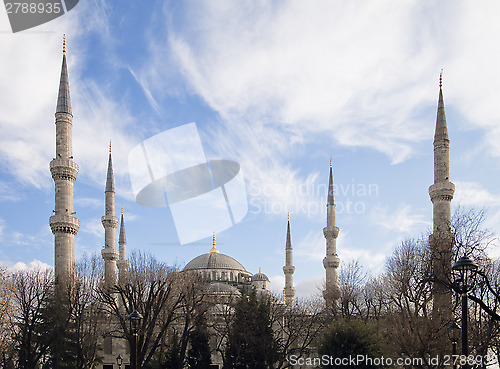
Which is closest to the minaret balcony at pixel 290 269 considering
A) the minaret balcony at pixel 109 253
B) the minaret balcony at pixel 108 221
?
the minaret balcony at pixel 109 253

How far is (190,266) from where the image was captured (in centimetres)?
8725

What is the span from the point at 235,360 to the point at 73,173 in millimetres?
23531

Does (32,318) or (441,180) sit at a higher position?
(441,180)

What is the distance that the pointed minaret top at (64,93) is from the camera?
147ft

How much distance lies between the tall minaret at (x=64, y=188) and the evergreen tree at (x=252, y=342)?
16.8 meters

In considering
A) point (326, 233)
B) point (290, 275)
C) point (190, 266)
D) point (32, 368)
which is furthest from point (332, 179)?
point (32, 368)

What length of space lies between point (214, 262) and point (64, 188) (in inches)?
1812

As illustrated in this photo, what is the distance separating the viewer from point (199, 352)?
32312 mm

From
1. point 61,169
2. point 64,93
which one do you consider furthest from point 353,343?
point 64,93

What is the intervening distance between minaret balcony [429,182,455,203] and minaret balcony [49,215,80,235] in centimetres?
3118

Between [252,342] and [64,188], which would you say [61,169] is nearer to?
[64,188]

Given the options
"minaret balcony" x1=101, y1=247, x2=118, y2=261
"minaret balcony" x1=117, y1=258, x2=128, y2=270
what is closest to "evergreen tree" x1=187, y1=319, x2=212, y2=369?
"minaret balcony" x1=101, y1=247, x2=118, y2=261

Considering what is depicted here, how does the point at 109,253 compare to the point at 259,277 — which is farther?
the point at 259,277

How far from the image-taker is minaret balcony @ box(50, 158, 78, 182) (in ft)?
143
